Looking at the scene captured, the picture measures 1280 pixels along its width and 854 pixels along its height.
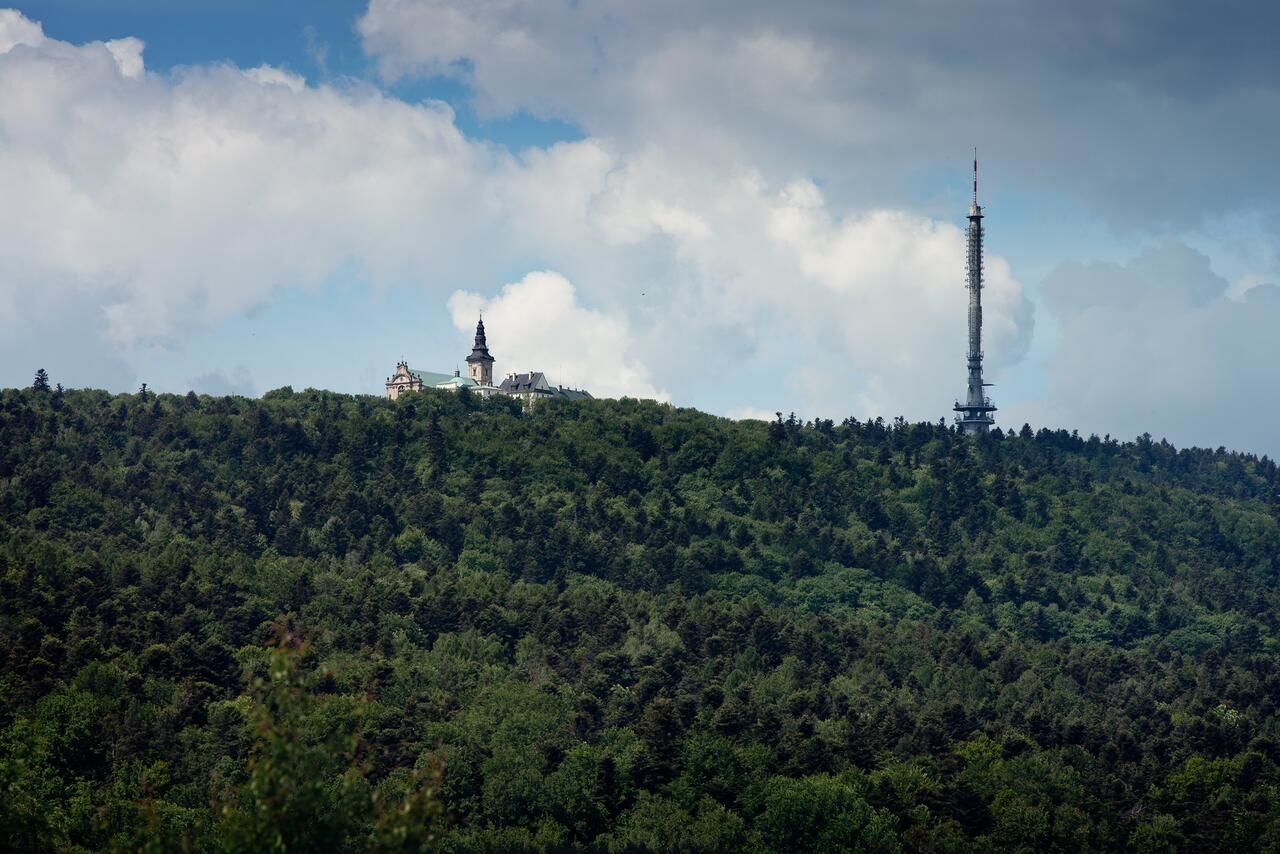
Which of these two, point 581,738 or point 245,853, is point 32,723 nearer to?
point 581,738

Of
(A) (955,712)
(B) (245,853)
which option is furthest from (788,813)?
(B) (245,853)

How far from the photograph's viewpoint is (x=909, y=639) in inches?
7564

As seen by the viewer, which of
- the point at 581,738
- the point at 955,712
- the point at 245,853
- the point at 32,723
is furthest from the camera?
the point at 955,712

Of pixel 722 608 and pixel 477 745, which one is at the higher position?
pixel 722 608

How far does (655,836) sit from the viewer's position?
362ft

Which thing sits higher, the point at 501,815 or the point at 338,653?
the point at 338,653

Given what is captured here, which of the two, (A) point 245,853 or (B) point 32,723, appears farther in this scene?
(B) point 32,723

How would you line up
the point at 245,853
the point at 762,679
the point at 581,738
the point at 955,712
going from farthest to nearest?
the point at 762,679 < the point at 955,712 < the point at 581,738 < the point at 245,853

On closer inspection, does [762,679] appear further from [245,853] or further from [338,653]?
[245,853]

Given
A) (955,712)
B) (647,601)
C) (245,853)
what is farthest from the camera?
(647,601)

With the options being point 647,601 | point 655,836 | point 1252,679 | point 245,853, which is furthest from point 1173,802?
point 245,853

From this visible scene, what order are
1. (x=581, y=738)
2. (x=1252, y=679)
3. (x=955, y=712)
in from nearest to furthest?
(x=581, y=738)
(x=955, y=712)
(x=1252, y=679)

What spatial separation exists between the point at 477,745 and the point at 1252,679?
89.3m

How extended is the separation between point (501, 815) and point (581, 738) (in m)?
20.0
